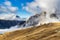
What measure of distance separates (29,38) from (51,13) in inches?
1613

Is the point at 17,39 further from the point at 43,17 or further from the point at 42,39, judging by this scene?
the point at 43,17

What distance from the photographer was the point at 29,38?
102 ft

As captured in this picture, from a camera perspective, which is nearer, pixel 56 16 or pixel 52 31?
pixel 52 31

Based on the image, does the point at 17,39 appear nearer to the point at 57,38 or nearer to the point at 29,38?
the point at 29,38

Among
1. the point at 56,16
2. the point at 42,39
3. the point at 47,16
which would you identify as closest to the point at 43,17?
the point at 47,16

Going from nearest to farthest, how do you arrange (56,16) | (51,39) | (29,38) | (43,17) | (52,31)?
(51,39)
(29,38)
(52,31)
(43,17)
(56,16)

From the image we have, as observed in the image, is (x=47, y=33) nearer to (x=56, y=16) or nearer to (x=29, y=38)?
(x=29, y=38)

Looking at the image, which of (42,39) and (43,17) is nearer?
(42,39)

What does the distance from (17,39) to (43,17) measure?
38.7 metres

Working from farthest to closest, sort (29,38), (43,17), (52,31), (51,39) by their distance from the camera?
1. (43,17)
2. (52,31)
3. (29,38)
4. (51,39)

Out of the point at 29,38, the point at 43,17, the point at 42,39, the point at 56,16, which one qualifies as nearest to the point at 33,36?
the point at 29,38

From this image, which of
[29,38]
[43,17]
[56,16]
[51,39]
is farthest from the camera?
[56,16]

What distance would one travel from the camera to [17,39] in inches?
1241

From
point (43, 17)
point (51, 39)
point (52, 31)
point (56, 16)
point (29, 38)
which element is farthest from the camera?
point (56, 16)
